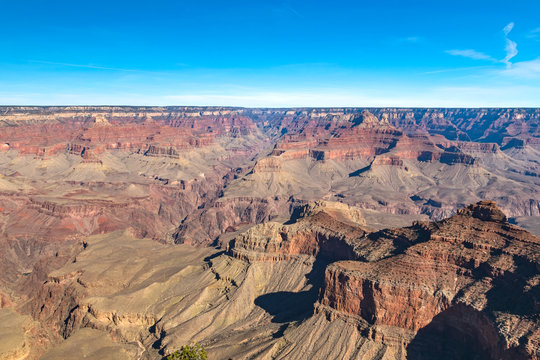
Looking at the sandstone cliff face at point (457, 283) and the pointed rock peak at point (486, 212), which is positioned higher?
the pointed rock peak at point (486, 212)

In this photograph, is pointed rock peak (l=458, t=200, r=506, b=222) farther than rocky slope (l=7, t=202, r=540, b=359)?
Yes

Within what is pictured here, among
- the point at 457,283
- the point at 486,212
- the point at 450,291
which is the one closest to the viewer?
the point at 450,291

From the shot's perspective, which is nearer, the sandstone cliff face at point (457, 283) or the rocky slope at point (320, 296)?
the sandstone cliff face at point (457, 283)

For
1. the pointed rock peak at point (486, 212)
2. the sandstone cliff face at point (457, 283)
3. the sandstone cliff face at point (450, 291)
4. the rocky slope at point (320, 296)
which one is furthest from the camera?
the pointed rock peak at point (486, 212)

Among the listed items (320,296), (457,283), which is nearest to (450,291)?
(457,283)

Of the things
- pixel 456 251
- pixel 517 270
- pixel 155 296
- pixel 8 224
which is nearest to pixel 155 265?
pixel 155 296

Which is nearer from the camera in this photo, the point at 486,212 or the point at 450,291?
the point at 450,291

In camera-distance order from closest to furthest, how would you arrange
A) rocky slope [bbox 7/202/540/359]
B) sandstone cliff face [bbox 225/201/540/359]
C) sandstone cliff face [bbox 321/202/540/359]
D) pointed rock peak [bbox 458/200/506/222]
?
sandstone cliff face [bbox 225/201/540/359] → sandstone cliff face [bbox 321/202/540/359] → rocky slope [bbox 7/202/540/359] → pointed rock peak [bbox 458/200/506/222]

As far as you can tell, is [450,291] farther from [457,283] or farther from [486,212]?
[486,212]

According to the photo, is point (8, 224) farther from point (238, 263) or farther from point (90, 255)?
point (238, 263)
